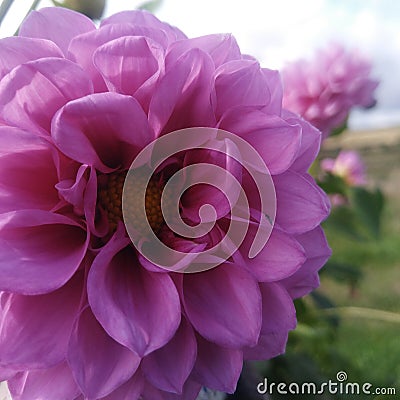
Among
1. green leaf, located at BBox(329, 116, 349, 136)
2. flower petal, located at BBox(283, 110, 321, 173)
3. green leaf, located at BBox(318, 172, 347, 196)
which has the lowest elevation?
green leaf, located at BBox(318, 172, 347, 196)

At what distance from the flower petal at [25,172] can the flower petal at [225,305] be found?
12cm

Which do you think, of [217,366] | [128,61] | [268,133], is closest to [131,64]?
[128,61]

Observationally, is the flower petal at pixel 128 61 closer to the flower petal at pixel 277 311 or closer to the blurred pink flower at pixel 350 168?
the flower petal at pixel 277 311

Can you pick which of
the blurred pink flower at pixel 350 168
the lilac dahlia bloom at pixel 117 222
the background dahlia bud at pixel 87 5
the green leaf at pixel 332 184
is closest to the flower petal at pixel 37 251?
the lilac dahlia bloom at pixel 117 222

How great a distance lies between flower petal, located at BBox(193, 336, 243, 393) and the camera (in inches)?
15.5

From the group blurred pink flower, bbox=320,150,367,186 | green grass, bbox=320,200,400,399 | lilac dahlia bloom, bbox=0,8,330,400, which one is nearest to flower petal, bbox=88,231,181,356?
lilac dahlia bloom, bbox=0,8,330,400

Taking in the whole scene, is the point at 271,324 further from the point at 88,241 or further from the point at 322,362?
the point at 322,362

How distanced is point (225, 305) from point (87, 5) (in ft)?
1.22

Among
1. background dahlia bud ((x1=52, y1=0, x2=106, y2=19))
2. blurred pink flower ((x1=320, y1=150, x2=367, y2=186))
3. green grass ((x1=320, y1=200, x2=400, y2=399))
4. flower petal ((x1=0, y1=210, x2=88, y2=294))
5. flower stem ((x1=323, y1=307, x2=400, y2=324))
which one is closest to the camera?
flower petal ((x1=0, y1=210, x2=88, y2=294))

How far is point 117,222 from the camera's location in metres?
0.41

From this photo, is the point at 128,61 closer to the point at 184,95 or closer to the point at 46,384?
the point at 184,95

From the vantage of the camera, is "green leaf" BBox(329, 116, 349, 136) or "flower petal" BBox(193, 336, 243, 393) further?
"green leaf" BBox(329, 116, 349, 136)

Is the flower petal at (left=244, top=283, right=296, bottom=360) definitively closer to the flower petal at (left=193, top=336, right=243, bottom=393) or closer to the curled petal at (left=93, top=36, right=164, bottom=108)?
the flower petal at (left=193, top=336, right=243, bottom=393)

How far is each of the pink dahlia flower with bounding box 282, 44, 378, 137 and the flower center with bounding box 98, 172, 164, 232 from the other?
611mm
